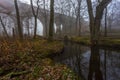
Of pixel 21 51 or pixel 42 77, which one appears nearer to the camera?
pixel 42 77

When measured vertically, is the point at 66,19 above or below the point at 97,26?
above

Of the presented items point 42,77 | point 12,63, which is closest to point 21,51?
point 12,63

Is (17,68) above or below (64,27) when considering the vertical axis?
below

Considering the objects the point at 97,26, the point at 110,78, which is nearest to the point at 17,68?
the point at 110,78

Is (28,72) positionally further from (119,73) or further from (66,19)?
(66,19)

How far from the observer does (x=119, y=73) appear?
644 cm

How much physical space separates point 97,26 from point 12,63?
10654 mm

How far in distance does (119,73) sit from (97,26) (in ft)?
29.6

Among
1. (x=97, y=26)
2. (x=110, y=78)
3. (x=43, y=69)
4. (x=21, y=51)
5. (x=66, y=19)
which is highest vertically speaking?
(x=66, y=19)

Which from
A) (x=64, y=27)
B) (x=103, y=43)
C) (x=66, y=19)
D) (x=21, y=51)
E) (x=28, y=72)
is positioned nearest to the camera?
(x=28, y=72)

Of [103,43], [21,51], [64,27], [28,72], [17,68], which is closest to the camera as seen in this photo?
[28,72]

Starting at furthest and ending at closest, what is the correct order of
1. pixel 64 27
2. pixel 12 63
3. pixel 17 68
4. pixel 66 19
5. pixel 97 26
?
pixel 64 27 < pixel 66 19 < pixel 97 26 < pixel 12 63 < pixel 17 68

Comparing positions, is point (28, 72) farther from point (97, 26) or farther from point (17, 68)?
point (97, 26)

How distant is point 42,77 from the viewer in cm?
474
